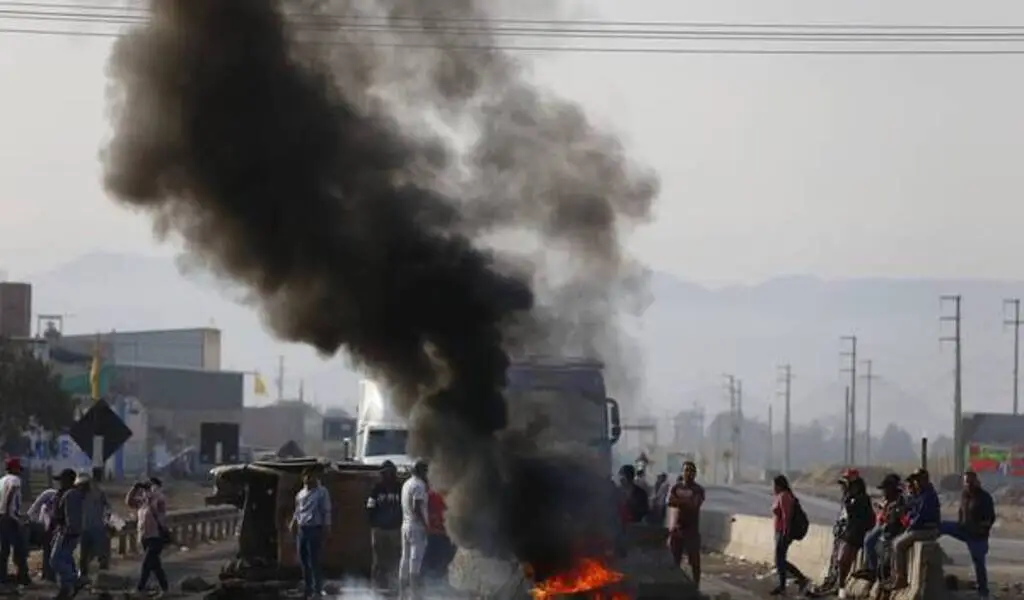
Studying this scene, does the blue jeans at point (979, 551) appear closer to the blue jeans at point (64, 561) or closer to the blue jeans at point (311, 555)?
the blue jeans at point (311, 555)

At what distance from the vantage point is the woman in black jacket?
23391 mm

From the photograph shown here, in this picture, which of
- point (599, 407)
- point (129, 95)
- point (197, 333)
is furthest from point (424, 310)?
point (197, 333)

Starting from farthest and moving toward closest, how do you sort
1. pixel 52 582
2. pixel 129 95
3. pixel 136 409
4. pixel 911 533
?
pixel 136 409
pixel 52 582
pixel 911 533
pixel 129 95

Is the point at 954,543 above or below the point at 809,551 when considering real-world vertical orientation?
below

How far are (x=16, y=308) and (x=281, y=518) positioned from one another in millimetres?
73420

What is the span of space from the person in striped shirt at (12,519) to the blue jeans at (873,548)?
10817 mm

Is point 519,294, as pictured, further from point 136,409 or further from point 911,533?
point 136,409

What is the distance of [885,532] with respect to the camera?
75.2 feet

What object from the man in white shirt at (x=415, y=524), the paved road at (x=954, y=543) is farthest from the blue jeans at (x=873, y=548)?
the paved road at (x=954, y=543)

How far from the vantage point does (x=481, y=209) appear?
66.5 feet

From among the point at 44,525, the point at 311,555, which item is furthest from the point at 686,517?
the point at 44,525

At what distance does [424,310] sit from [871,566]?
7.41m

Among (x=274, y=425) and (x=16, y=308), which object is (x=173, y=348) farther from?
(x=16, y=308)

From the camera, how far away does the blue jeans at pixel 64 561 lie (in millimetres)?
22609
